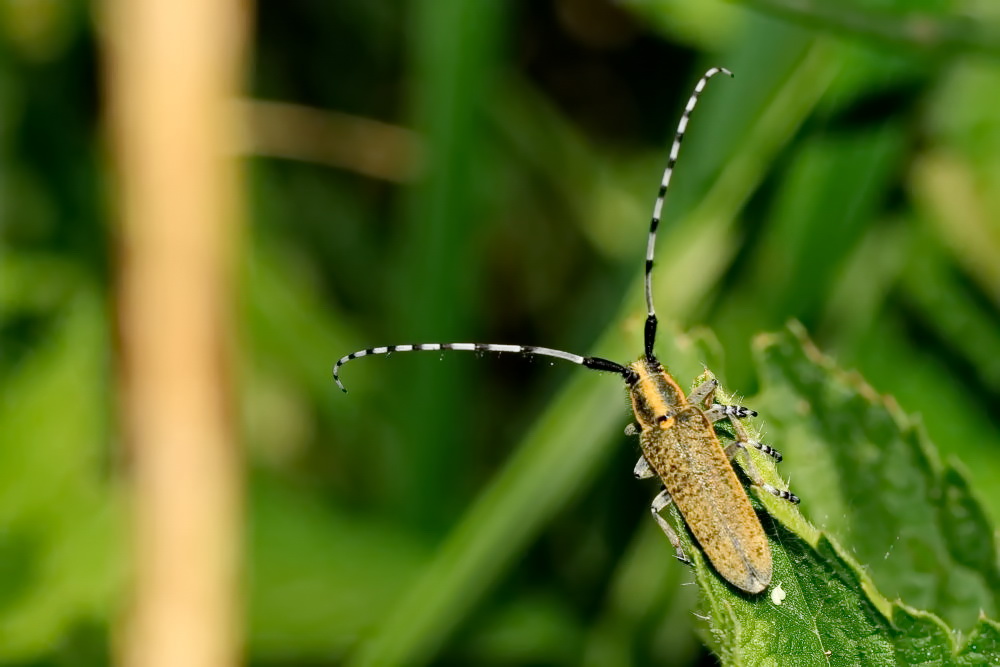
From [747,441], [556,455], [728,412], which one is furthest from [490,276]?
[747,441]

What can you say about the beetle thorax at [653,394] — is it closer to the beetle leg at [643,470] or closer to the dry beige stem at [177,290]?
the beetle leg at [643,470]

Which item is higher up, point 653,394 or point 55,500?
point 55,500

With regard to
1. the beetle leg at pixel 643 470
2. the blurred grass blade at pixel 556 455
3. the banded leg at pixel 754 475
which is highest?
the blurred grass blade at pixel 556 455

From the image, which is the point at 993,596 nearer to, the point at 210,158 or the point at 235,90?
the point at 210,158

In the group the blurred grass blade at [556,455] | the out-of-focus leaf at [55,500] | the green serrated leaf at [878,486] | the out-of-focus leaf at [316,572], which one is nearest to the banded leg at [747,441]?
the green serrated leaf at [878,486]

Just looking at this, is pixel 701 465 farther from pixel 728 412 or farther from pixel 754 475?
pixel 754 475

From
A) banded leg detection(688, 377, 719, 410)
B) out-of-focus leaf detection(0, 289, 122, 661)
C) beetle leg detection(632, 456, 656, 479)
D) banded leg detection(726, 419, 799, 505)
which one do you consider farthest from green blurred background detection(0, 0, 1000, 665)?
beetle leg detection(632, 456, 656, 479)

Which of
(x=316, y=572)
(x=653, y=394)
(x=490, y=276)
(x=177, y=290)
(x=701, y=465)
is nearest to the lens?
(x=701, y=465)
